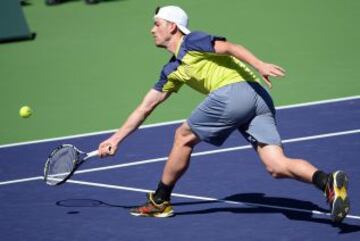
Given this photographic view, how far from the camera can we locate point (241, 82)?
7.75 m

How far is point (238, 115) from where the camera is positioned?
767 centimetres

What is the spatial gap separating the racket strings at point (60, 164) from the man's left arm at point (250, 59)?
5.68 ft

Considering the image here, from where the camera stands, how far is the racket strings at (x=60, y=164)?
8.21m

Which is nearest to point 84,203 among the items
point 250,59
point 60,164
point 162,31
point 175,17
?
point 60,164

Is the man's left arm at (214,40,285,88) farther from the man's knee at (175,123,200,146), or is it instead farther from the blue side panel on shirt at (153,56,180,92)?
the man's knee at (175,123,200,146)

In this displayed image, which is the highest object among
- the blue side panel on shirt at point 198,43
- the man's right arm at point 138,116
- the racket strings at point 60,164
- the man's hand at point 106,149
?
the blue side panel on shirt at point 198,43

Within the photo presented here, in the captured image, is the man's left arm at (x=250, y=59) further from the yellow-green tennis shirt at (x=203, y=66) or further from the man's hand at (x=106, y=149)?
the man's hand at (x=106, y=149)

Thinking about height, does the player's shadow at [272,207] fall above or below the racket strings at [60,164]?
below

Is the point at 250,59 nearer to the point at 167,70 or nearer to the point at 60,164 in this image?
the point at 167,70

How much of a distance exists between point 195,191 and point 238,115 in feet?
5.08

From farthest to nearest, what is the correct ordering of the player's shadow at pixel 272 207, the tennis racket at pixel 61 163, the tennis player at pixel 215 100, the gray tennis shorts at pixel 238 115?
the tennis racket at pixel 61 163
the player's shadow at pixel 272 207
the gray tennis shorts at pixel 238 115
the tennis player at pixel 215 100

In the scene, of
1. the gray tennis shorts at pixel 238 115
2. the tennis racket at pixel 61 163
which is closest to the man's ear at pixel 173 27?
the gray tennis shorts at pixel 238 115

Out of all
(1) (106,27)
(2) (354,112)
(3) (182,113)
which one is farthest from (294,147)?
(1) (106,27)

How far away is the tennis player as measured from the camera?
7.51 metres
